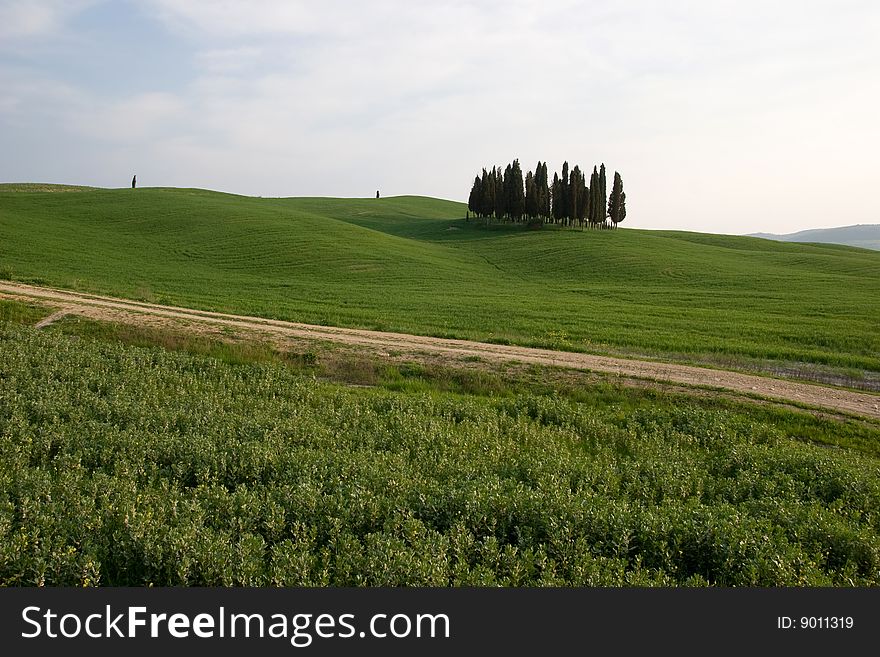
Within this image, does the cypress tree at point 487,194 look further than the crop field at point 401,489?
Yes

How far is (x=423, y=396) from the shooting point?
1441cm

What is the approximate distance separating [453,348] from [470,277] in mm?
28965

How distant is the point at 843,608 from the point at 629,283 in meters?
45.1

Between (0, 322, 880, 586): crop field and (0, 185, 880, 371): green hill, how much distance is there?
10851 mm

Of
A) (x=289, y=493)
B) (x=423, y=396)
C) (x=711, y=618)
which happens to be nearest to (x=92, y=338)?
(x=423, y=396)

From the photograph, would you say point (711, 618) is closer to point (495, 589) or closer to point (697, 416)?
point (495, 589)

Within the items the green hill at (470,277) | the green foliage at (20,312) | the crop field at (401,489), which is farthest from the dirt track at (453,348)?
the crop field at (401,489)

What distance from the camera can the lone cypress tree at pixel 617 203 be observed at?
3590 inches

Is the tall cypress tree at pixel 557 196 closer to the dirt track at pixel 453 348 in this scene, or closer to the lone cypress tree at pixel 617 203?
the lone cypress tree at pixel 617 203

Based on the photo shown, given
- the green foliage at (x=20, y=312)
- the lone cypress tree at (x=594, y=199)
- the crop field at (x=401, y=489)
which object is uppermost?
the lone cypress tree at (x=594, y=199)

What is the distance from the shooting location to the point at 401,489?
26.5ft

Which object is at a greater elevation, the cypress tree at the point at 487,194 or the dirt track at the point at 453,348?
the cypress tree at the point at 487,194

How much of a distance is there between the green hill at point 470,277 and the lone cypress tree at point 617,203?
14.7 m

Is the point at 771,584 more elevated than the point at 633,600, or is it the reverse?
the point at 633,600
